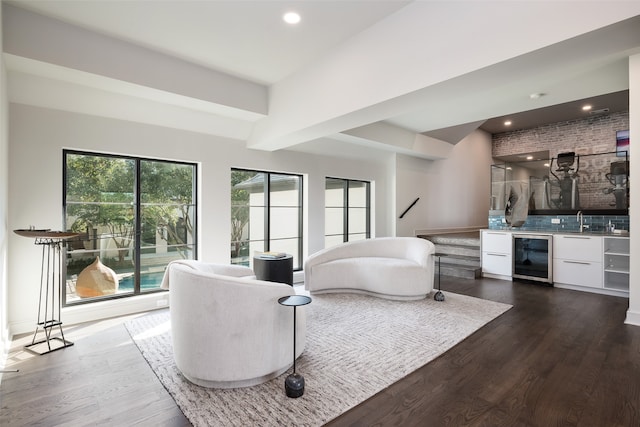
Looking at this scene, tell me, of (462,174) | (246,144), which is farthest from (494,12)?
(462,174)

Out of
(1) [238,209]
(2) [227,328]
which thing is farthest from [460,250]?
(2) [227,328]

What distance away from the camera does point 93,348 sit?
305cm

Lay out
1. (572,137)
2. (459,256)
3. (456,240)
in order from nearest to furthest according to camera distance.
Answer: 1. (459,256)
2. (456,240)
3. (572,137)

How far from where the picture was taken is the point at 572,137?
26.8 ft

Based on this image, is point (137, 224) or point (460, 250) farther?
point (460, 250)

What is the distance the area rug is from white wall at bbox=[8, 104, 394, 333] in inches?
44.6

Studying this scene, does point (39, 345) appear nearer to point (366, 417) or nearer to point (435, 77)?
point (366, 417)

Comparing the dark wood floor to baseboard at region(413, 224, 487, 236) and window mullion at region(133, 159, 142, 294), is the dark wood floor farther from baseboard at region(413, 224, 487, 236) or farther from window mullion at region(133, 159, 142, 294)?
baseboard at region(413, 224, 487, 236)

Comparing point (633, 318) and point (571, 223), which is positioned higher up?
point (571, 223)

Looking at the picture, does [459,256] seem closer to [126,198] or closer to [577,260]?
[577,260]

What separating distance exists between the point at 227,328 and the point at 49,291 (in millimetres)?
2843

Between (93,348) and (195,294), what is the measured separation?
176 cm

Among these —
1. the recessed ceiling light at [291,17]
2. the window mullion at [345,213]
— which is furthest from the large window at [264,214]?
the recessed ceiling light at [291,17]

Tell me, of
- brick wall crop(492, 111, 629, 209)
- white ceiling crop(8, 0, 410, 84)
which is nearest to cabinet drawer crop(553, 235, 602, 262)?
brick wall crop(492, 111, 629, 209)
